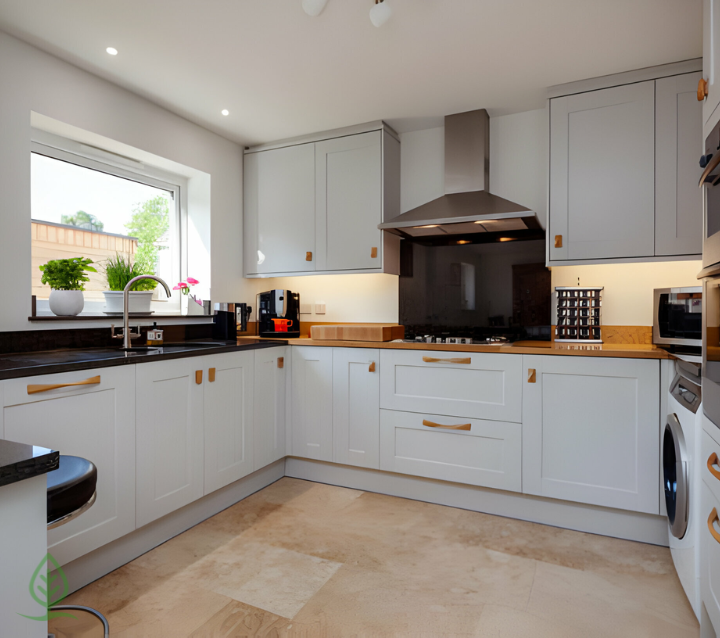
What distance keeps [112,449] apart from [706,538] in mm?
2029

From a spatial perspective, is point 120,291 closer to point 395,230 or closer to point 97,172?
point 97,172

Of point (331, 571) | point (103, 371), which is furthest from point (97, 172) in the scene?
point (331, 571)

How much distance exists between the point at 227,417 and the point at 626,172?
2.42 metres

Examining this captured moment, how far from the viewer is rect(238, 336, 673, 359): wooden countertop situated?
7.24 ft

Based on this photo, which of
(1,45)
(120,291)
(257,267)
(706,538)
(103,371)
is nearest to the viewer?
(706,538)

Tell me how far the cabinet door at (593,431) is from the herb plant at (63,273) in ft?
7.47

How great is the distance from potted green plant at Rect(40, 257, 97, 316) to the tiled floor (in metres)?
1.23

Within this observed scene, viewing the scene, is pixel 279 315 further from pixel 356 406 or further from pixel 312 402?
pixel 356 406

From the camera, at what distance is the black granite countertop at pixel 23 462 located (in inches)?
26.0

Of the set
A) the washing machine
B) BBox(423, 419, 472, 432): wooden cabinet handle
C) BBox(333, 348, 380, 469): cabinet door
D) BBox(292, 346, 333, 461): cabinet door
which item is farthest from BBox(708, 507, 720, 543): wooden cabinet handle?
BBox(292, 346, 333, 461): cabinet door

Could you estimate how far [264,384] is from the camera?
9.44ft

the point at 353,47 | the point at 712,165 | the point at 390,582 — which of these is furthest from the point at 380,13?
the point at 390,582

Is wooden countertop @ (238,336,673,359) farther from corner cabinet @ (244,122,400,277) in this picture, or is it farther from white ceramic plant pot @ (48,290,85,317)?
white ceramic plant pot @ (48,290,85,317)

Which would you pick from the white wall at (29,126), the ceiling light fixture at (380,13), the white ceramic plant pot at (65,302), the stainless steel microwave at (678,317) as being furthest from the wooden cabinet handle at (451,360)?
the white wall at (29,126)
